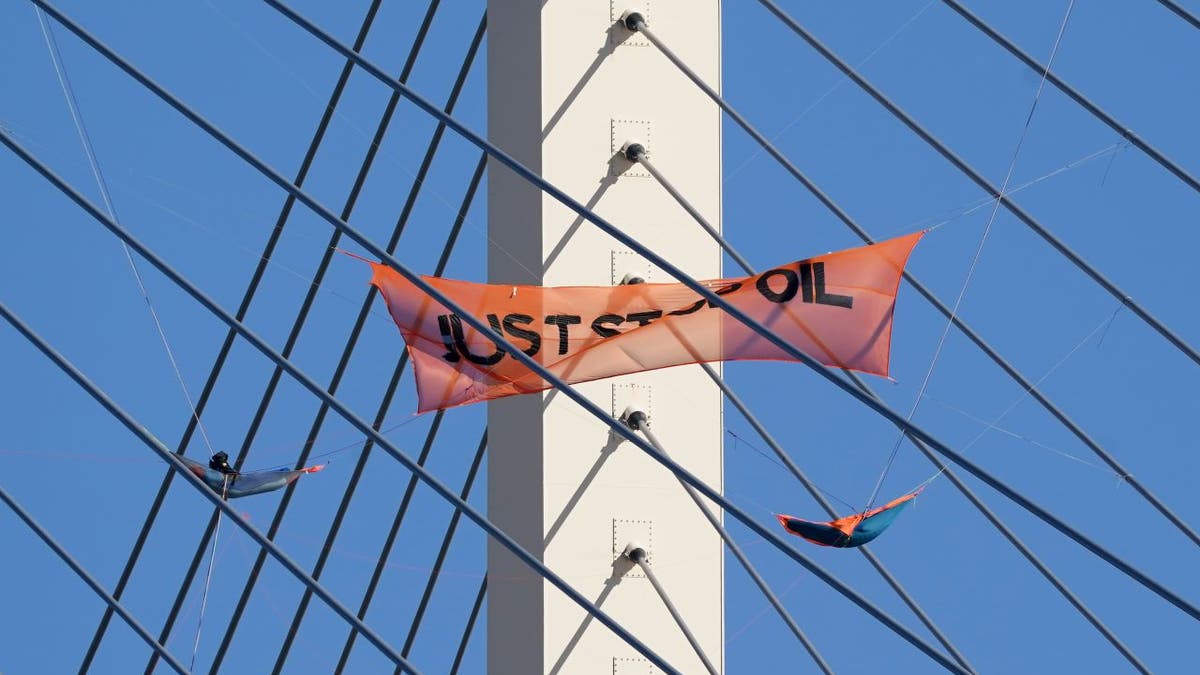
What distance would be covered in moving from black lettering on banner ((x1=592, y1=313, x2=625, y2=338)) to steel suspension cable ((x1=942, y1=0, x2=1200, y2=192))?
3.21 meters

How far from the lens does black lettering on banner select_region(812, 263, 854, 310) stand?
1902 centimetres

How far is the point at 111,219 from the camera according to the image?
16.1 meters

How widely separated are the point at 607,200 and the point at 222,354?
3762 millimetres

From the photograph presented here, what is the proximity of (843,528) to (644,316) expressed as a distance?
Result: 6.62 ft

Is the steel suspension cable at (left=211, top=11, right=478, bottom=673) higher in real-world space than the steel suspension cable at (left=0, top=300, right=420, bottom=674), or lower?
higher

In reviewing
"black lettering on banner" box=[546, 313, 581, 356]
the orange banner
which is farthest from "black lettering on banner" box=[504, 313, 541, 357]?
"black lettering on banner" box=[546, 313, 581, 356]

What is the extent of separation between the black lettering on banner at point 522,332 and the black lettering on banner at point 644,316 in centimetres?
65

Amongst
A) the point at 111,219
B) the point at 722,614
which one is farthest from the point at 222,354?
the point at 111,219

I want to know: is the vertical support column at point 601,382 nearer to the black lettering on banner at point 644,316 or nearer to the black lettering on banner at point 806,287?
the black lettering on banner at point 644,316

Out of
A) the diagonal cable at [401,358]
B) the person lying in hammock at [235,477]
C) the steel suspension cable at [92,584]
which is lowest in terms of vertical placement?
the steel suspension cable at [92,584]

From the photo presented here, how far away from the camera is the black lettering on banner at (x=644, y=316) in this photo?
63.5 feet

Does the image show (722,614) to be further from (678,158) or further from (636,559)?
(678,158)

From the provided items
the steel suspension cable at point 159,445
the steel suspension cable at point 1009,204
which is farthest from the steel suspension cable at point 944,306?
the steel suspension cable at point 159,445

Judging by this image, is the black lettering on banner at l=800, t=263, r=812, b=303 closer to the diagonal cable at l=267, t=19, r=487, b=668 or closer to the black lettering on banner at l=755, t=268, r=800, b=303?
the black lettering on banner at l=755, t=268, r=800, b=303
